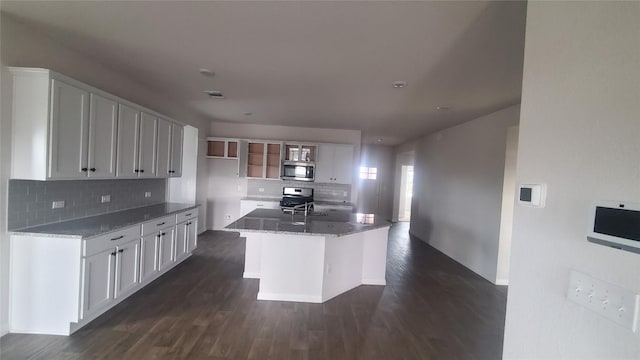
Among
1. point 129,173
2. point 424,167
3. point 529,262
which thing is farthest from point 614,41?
point 424,167

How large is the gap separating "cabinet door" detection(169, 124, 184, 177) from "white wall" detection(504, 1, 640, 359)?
14.2ft

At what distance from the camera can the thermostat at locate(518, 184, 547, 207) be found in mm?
1222

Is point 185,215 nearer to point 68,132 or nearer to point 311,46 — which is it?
point 68,132

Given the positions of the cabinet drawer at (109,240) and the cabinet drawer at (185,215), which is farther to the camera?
the cabinet drawer at (185,215)

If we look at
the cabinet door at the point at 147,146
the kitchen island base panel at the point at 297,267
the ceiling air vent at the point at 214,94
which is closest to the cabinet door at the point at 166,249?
the cabinet door at the point at 147,146

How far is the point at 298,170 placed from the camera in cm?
630

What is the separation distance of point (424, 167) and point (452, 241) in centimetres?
218

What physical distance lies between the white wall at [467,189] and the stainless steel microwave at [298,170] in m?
2.74

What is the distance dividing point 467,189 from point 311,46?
13.0 ft

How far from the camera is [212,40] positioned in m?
2.50

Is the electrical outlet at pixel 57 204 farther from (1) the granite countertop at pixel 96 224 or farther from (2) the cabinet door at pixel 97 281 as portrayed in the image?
(2) the cabinet door at pixel 97 281

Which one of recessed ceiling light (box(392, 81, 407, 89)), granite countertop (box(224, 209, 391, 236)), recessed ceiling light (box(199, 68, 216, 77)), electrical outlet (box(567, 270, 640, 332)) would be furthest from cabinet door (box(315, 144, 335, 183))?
electrical outlet (box(567, 270, 640, 332))

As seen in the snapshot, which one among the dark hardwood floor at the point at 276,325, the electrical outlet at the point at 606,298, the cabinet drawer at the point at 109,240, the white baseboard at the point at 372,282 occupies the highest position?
the electrical outlet at the point at 606,298

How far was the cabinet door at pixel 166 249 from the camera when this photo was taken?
12.2ft
